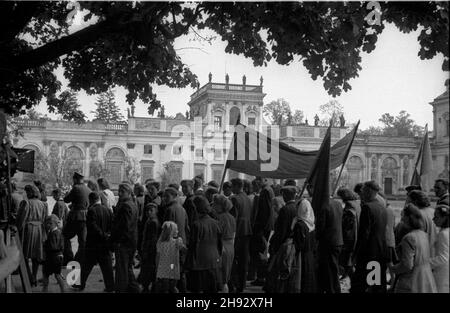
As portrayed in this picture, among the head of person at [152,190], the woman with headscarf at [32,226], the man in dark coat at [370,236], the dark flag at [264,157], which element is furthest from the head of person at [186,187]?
the man in dark coat at [370,236]

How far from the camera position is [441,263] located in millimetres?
5348

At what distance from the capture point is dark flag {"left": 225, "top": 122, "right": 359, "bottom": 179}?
29.1 ft

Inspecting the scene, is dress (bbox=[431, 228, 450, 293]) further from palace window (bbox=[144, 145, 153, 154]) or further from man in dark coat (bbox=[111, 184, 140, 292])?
palace window (bbox=[144, 145, 153, 154])

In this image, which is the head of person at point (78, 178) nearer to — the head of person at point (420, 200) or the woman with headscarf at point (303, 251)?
the woman with headscarf at point (303, 251)

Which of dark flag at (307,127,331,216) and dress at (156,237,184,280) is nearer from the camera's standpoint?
dark flag at (307,127,331,216)

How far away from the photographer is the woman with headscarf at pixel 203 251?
6.85 metres

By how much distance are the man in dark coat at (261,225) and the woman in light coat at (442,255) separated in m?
3.52

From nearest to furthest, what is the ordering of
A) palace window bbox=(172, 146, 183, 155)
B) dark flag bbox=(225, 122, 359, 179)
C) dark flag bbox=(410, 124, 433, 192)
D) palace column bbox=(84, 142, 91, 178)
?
1. dark flag bbox=(225, 122, 359, 179)
2. dark flag bbox=(410, 124, 433, 192)
3. palace column bbox=(84, 142, 91, 178)
4. palace window bbox=(172, 146, 183, 155)

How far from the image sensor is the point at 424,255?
541 centimetres

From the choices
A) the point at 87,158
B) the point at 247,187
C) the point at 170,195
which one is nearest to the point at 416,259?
the point at 170,195

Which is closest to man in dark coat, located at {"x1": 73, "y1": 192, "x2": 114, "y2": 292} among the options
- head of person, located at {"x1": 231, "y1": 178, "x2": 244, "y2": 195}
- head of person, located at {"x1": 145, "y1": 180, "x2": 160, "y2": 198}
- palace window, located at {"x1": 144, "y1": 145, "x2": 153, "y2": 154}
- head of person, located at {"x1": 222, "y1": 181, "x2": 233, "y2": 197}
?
head of person, located at {"x1": 145, "y1": 180, "x2": 160, "y2": 198}

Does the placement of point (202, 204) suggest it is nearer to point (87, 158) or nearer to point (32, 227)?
point (32, 227)

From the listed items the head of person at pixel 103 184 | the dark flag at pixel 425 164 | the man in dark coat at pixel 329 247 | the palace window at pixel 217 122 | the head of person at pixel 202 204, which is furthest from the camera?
the palace window at pixel 217 122

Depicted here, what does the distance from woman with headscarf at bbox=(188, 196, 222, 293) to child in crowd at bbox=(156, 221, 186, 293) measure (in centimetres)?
20
